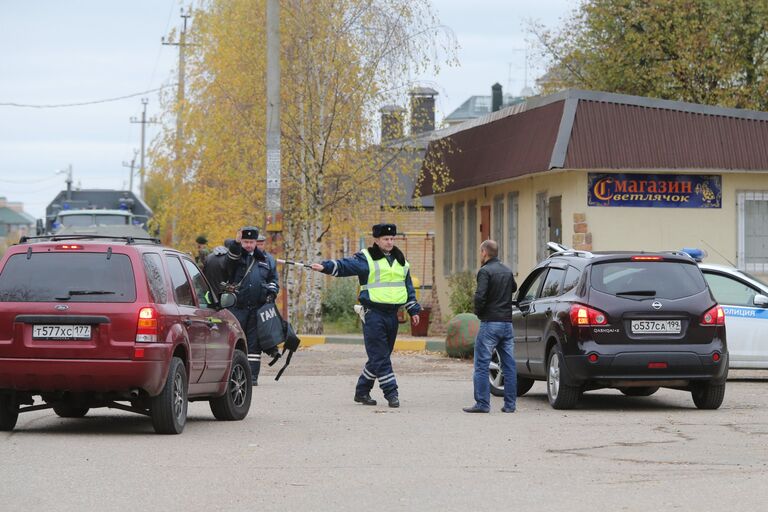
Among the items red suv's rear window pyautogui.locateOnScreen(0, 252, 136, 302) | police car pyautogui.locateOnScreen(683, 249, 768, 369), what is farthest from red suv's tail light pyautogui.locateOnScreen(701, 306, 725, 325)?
red suv's rear window pyautogui.locateOnScreen(0, 252, 136, 302)

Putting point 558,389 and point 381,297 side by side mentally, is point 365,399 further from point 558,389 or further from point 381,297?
Answer: point 558,389

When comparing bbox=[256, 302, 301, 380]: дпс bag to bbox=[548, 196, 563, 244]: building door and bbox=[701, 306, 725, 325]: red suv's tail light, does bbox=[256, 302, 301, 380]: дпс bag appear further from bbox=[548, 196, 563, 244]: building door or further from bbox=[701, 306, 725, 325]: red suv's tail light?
bbox=[548, 196, 563, 244]: building door

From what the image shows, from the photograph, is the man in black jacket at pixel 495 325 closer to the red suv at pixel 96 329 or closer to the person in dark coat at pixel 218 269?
the red suv at pixel 96 329

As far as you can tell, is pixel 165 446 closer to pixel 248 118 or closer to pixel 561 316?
pixel 561 316

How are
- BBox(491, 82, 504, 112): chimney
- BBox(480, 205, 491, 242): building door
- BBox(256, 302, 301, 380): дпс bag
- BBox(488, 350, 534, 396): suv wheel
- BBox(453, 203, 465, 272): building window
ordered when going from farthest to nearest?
BBox(491, 82, 504, 112): chimney, BBox(453, 203, 465, 272): building window, BBox(480, 205, 491, 242): building door, BBox(256, 302, 301, 380): дпс bag, BBox(488, 350, 534, 396): suv wheel

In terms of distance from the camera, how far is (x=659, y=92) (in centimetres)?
4041

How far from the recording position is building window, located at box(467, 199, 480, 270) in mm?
32406

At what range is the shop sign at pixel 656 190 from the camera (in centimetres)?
2534

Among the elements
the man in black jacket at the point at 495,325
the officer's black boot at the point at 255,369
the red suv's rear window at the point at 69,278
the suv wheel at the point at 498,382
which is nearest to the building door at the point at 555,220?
the suv wheel at the point at 498,382

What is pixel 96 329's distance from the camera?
12.3 m

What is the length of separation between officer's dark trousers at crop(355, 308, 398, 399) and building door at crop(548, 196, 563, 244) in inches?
401

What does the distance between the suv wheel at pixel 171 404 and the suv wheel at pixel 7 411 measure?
4.21ft

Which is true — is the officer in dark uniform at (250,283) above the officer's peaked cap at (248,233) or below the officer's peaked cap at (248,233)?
below

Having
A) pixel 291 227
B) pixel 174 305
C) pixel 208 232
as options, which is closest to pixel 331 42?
pixel 291 227
